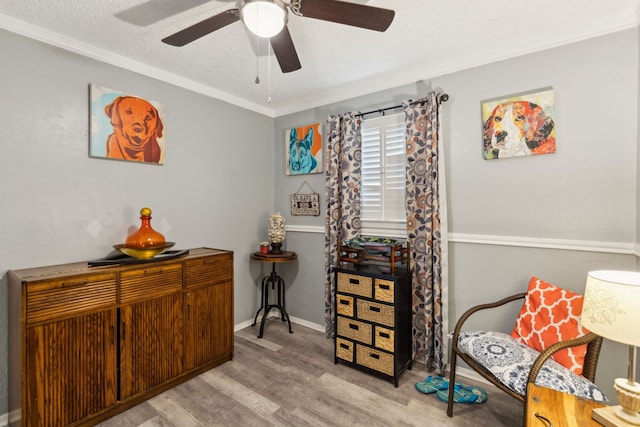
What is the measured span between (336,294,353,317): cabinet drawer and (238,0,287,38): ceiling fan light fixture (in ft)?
6.65

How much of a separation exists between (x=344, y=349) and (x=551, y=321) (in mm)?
1528

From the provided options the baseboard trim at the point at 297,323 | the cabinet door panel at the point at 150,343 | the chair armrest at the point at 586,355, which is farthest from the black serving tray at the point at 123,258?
the chair armrest at the point at 586,355

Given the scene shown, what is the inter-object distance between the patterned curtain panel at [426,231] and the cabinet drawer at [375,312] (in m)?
0.36

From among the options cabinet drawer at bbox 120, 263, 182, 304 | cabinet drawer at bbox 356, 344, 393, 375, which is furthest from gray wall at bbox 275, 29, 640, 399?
cabinet drawer at bbox 120, 263, 182, 304

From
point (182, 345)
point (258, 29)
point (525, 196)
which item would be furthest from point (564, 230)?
point (182, 345)

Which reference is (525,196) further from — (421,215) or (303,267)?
(303,267)

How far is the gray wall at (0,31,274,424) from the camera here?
6.53 ft

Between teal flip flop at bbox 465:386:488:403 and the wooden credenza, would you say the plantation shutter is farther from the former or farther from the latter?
the wooden credenza

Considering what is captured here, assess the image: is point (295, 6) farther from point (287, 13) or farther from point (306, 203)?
point (306, 203)

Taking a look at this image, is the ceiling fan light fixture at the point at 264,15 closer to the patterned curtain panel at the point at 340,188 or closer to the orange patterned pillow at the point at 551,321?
the patterned curtain panel at the point at 340,188

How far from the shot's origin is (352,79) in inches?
115

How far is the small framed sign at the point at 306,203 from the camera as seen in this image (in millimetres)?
3418

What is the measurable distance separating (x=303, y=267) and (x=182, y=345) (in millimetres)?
1518

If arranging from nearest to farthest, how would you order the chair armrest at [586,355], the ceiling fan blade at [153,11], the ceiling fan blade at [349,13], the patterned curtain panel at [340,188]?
the ceiling fan blade at [349,13] < the chair armrest at [586,355] < the ceiling fan blade at [153,11] < the patterned curtain panel at [340,188]
